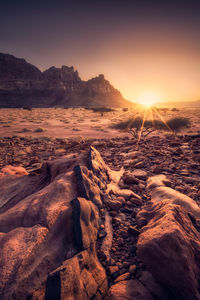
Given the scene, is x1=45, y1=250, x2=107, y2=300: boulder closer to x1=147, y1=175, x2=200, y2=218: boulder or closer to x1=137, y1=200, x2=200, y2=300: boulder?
x1=137, y1=200, x2=200, y2=300: boulder

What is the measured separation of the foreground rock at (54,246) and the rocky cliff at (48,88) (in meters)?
90.7

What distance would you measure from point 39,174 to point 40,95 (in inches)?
4264

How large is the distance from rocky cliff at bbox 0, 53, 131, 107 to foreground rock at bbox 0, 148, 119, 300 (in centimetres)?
9067

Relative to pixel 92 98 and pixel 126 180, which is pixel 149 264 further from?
pixel 92 98

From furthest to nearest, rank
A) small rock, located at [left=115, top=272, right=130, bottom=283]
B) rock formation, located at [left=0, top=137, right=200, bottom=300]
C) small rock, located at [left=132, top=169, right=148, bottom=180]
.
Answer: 1. small rock, located at [left=132, top=169, right=148, bottom=180]
2. small rock, located at [left=115, top=272, right=130, bottom=283]
3. rock formation, located at [left=0, top=137, right=200, bottom=300]

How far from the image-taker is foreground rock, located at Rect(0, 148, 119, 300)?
4.13 feet

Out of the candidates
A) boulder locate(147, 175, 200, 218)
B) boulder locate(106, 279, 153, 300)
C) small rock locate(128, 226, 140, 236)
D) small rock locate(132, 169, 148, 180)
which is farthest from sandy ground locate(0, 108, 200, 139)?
boulder locate(106, 279, 153, 300)

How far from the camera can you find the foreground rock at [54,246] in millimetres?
1259

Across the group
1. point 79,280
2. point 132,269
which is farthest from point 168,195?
point 79,280

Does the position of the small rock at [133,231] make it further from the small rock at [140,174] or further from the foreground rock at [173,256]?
the small rock at [140,174]

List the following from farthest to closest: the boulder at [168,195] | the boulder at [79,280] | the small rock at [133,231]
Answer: the boulder at [168,195] → the small rock at [133,231] → the boulder at [79,280]

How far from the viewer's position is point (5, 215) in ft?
6.73

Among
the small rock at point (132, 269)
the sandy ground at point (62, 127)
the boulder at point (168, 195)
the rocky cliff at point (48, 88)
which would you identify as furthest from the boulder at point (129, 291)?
the rocky cliff at point (48, 88)

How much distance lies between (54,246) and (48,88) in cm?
11394
